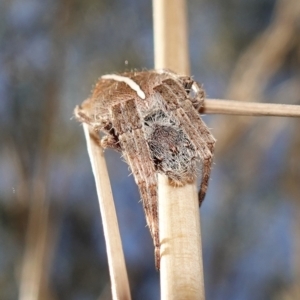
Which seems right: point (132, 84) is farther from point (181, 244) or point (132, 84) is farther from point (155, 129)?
point (181, 244)

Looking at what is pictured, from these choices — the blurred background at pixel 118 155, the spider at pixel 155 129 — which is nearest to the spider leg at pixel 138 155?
the spider at pixel 155 129

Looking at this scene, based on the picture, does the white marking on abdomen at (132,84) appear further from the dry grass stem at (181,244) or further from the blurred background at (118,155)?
the blurred background at (118,155)

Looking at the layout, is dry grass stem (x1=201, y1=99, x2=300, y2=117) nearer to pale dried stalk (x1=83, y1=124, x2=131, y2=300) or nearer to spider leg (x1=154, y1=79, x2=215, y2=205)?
spider leg (x1=154, y1=79, x2=215, y2=205)

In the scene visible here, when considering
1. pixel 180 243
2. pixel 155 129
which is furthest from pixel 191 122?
pixel 180 243

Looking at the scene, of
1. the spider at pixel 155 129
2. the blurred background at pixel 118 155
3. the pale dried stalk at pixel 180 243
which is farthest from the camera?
the blurred background at pixel 118 155

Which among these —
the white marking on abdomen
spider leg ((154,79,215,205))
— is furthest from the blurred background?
spider leg ((154,79,215,205))

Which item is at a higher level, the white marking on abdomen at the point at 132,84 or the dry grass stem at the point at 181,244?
the white marking on abdomen at the point at 132,84
